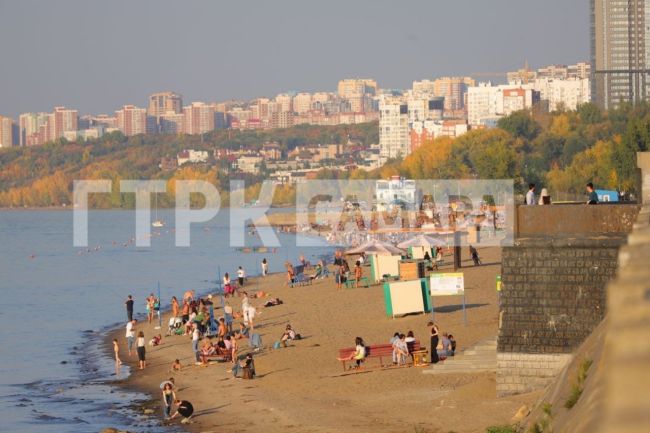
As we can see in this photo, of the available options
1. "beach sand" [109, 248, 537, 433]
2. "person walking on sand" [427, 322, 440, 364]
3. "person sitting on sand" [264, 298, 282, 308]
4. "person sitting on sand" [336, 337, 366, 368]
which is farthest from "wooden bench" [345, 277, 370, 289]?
"person walking on sand" [427, 322, 440, 364]

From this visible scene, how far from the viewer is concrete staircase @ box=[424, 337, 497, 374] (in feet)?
58.3

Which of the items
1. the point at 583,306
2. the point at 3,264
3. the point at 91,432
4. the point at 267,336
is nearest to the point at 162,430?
the point at 91,432

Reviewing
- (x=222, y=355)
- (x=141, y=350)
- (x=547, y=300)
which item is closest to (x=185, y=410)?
(x=547, y=300)

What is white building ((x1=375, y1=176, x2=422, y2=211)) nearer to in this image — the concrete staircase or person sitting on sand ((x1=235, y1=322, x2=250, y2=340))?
person sitting on sand ((x1=235, y1=322, x2=250, y2=340))

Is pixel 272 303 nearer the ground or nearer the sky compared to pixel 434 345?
nearer the ground

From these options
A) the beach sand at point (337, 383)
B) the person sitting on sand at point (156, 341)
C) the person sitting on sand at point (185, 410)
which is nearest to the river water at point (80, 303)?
the person sitting on sand at point (185, 410)

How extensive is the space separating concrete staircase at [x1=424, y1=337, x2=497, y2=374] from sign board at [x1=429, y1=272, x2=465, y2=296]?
180 inches

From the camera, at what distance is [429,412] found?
1598 centimetres

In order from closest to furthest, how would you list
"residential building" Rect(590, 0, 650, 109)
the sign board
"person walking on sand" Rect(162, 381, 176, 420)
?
"person walking on sand" Rect(162, 381, 176, 420) → the sign board → "residential building" Rect(590, 0, 650, 109)

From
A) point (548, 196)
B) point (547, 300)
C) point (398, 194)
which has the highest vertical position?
point (398, 194)

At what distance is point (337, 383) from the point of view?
64.8ft

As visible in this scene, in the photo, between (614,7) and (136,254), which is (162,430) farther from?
(614,7)

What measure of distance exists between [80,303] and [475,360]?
3413 cm

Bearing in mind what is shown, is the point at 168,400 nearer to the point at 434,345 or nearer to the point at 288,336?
the point at 434,345
